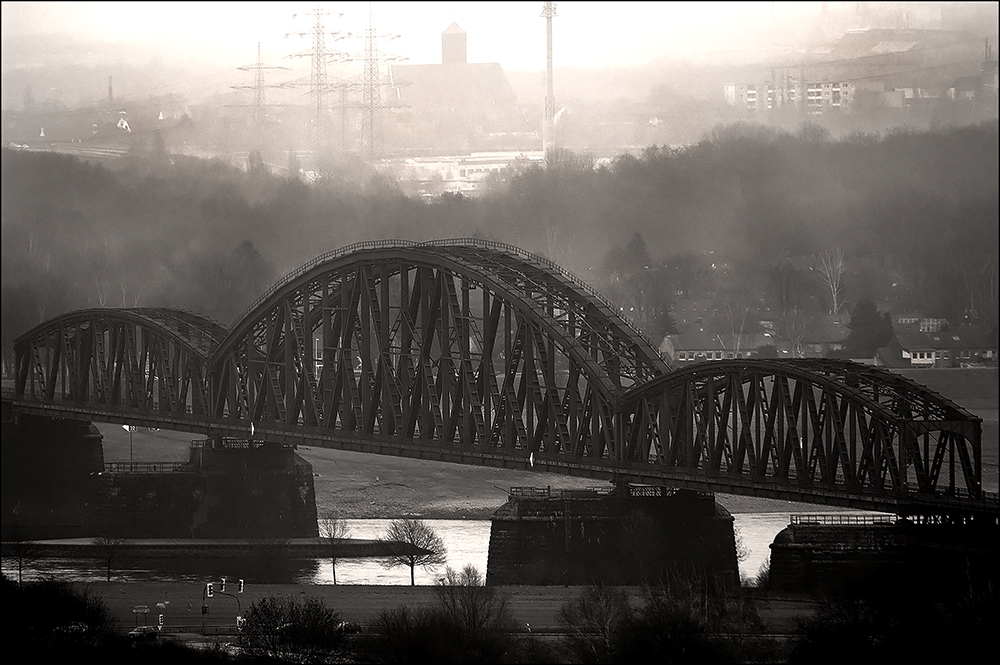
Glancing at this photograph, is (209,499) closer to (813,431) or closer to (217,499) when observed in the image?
(217,499)

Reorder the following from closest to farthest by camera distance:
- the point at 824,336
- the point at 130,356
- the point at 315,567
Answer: the point at 315,567, the point at 130,356, the point at 824,336

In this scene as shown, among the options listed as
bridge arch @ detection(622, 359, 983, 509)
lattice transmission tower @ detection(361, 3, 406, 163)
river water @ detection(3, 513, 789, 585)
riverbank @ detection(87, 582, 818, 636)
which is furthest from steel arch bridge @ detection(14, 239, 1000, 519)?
lattice transmission tower @ detection(361, 3, 406, 163)

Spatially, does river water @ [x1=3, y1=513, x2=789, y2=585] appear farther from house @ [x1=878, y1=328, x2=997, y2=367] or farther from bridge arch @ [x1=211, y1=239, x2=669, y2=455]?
house @ [x1=878, y1=328, x2=997, y2=367]

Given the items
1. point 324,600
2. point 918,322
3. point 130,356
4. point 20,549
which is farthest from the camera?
point 918,322

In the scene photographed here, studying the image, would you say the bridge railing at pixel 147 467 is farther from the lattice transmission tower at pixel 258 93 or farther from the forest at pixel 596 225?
the lattice transmission tower at pixel 258 93

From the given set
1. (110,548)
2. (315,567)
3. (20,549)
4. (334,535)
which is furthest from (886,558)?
(20,549)

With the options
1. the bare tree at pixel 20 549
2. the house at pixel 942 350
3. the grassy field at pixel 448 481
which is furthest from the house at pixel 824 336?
the bare tree at pixel 20 549
